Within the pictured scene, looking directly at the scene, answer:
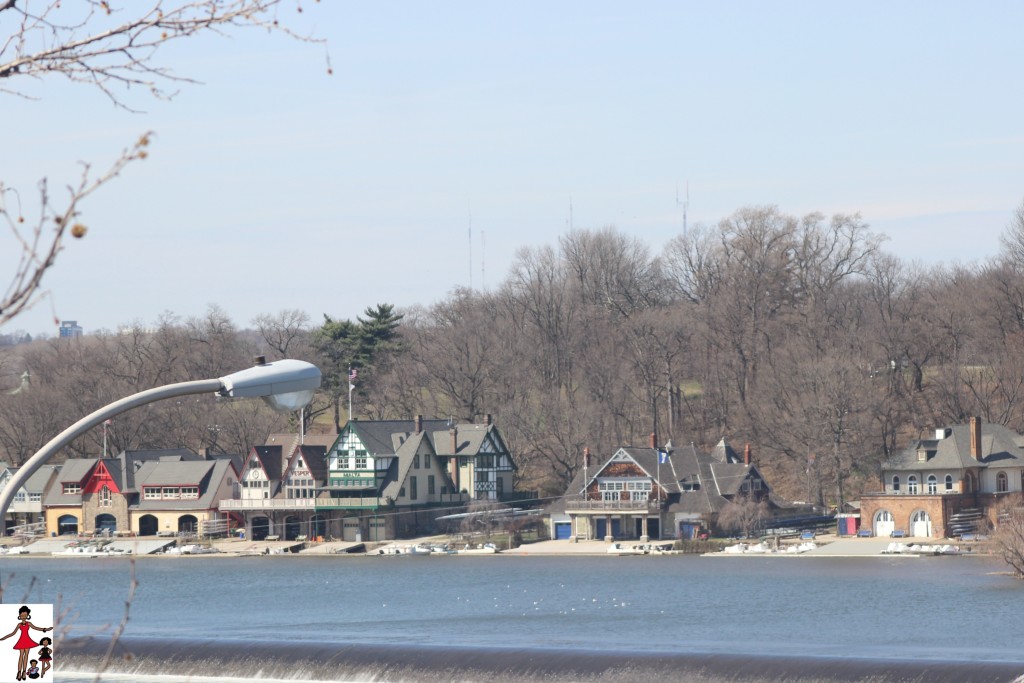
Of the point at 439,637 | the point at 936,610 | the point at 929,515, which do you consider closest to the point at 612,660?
the point at 439,637

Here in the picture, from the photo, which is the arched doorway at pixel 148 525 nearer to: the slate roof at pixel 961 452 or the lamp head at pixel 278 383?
the slate roof at pixel 961 452

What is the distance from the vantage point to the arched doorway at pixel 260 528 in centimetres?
9156

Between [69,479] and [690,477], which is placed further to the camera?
[69,479]

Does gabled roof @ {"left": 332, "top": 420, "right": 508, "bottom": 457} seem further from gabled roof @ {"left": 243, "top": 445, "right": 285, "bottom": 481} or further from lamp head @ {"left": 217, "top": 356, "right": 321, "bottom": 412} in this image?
lamp head @ {"left": 217, "top": 356, "right": 321, "bottom": 412}

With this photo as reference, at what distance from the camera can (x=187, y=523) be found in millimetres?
94562

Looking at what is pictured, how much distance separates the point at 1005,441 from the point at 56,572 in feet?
159

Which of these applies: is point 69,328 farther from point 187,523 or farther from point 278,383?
point 187,523

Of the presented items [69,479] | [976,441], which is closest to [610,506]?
[976,441]

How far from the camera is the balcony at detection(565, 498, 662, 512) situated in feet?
268

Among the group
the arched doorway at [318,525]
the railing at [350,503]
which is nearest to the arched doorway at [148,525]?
the arched doorway at [318,525]

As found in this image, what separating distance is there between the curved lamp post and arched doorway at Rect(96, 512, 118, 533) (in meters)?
88.9

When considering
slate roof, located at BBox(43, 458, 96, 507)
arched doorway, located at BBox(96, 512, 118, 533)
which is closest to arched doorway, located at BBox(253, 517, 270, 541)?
arched doorway, located at BBox(96, 512, 118, 533)

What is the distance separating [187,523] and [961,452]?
45.8 meters

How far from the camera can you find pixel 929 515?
245ft
